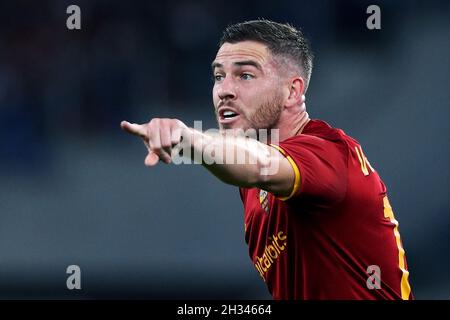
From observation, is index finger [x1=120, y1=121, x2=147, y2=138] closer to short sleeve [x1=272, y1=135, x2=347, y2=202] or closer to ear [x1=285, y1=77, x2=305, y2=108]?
short sleeve [x1=272, y1=135, x2=347, y2=202]

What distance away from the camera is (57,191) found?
6.54 meters

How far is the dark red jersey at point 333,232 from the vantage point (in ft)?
8.70

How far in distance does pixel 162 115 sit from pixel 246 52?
143 inches

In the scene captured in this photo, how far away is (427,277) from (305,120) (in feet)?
10.7

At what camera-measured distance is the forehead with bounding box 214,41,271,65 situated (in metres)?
3.20

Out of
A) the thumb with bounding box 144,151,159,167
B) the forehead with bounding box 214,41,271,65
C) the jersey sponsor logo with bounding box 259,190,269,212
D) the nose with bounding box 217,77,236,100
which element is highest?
the forehead with bounding box 214,41,271,65

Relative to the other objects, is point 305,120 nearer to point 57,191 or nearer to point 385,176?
point 385,176

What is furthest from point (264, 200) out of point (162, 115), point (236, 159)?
point (162, 115)

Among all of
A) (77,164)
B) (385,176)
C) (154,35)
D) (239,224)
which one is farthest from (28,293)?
(385,176)

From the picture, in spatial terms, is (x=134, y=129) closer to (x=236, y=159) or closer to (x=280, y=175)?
(x=236, y=159)

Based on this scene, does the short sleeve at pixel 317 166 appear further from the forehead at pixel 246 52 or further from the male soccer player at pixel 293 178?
the forehead at pixel 246 52

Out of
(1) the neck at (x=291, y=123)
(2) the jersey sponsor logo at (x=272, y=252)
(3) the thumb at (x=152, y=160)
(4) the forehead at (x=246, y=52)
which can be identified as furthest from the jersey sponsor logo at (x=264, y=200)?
(3) the thumb at (x=152, y=160)

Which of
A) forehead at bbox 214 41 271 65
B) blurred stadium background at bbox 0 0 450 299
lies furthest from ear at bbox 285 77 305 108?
blurred stadium background at bbox 0 0 450 299

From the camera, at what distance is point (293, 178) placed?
245 centimetres
